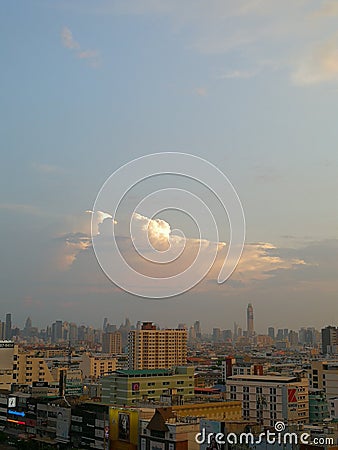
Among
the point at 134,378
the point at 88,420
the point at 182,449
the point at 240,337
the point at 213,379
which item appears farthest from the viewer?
the point at 240,337

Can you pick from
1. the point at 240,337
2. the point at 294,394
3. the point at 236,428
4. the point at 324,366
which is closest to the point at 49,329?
the point at 240,337

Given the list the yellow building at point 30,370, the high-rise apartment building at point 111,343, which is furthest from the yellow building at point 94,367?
the high-rise apartment building at point 111,343

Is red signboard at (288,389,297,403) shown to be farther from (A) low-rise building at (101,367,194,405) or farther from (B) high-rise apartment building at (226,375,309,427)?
(A) low-rise building at (101,367,194,405)

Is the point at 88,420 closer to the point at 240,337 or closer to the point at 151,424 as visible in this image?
the point at 151,424

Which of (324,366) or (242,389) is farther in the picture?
(324,366)

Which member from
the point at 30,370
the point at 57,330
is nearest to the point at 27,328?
the point at 57,330

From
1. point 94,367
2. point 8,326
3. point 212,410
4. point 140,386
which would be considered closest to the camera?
point 212,410
